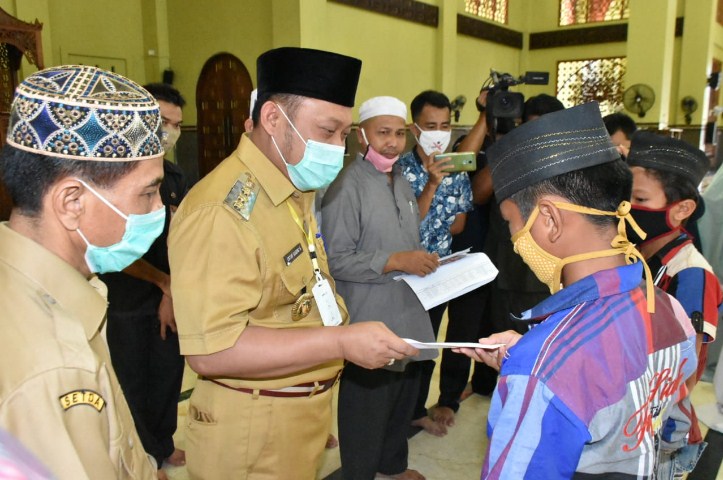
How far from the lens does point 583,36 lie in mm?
11516

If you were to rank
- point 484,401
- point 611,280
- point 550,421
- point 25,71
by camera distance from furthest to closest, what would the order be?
point 25,71 → point 484,401 → point 611,280 → point 550,421

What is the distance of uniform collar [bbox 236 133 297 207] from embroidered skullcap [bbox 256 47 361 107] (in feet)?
0.55

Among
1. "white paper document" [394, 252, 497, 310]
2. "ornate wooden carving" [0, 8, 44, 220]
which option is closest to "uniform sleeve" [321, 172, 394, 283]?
"white paper document" [394, 252, 497, 310]

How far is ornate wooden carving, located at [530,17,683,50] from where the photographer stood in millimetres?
11062

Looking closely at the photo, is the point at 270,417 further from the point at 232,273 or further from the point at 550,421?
the point at 550,421

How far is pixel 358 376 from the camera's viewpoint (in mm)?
2141

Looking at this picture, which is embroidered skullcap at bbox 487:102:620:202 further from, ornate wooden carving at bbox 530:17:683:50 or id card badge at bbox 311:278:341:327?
ornate wooden carving at bbox 530:17:683:50

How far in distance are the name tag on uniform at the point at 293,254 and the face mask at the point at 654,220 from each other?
127cm

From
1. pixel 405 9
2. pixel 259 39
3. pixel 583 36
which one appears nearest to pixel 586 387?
pixel 259 39

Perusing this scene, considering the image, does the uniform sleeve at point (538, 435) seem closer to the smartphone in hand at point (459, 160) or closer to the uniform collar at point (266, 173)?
the uniform collar at point (266, 173)

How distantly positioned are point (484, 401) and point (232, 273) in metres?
2.45

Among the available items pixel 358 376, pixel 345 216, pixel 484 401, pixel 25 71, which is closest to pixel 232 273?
pixel 345 216

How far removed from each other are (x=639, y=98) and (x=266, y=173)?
29.6ft

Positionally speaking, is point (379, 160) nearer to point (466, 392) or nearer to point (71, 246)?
point (71, 246)
